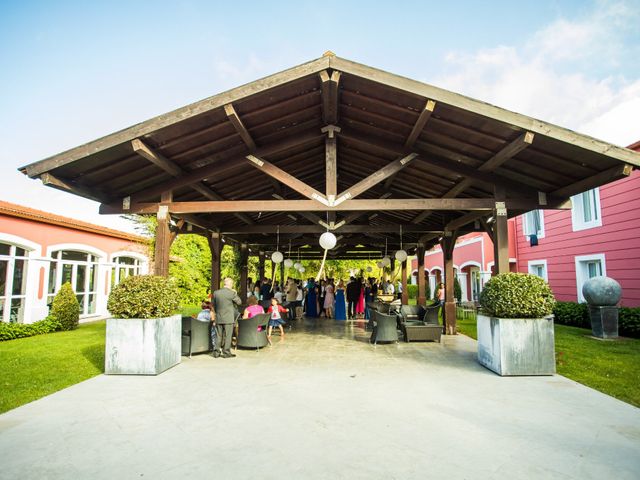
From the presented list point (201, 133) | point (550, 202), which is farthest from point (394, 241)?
point (201, 133)

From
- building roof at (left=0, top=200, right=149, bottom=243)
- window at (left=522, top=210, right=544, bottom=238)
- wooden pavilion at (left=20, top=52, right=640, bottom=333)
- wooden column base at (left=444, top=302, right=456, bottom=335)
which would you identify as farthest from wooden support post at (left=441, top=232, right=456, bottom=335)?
building roof at (left=0, top=200, right=149, bottom=243)

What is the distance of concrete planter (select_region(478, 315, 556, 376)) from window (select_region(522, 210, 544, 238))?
10155 millimetres

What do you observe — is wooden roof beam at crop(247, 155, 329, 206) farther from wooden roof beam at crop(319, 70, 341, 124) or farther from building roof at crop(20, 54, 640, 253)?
wooden roof beam at crop(319, 70, 341, 124)

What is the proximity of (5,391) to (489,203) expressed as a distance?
8279 mm

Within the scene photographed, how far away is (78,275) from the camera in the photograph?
46.6 ft

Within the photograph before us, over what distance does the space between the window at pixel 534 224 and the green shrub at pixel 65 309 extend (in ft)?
55.0

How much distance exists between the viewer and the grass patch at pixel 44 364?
5.02 metres

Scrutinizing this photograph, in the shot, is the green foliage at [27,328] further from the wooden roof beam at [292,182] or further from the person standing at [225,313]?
the wooden roof beam at [292,182]

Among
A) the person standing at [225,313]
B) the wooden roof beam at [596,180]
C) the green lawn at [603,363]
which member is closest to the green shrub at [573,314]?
the green lawn at [603,363]

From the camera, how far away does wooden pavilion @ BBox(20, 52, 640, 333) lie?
18.6ft

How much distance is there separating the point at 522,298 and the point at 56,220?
13.7 meters

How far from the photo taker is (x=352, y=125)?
741 cm

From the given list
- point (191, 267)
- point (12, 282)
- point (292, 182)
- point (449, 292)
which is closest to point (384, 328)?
point (449, 292)

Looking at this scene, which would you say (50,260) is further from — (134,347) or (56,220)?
(134,347)
